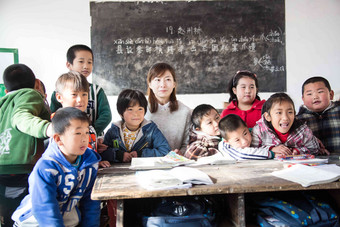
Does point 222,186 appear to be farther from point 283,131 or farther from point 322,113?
point 322,113

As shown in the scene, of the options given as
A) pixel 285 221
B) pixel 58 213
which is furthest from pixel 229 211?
pixel 58 213

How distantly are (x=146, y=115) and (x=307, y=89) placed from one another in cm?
131

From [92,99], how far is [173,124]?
65 centimetres

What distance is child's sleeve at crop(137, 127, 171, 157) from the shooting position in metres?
1.98

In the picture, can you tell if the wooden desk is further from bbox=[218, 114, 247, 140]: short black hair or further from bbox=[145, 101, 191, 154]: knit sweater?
bbox=[145, 101, 191, 154]: knit sweater

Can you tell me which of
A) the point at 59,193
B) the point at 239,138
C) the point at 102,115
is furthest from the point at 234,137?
the point at 59,193

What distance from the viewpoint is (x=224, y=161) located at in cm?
168

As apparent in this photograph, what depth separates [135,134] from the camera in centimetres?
203

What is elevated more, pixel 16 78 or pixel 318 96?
pixel 16 78

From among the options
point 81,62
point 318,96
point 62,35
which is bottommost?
point 318,96

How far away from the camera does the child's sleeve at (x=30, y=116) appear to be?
1491 millimetres

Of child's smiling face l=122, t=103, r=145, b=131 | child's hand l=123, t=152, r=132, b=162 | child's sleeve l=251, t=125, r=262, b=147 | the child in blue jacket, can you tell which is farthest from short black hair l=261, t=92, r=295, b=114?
child's hand l=123, t=152, r=132, b=162

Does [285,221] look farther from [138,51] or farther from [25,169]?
[138,51]

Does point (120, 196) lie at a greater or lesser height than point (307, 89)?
lesser
